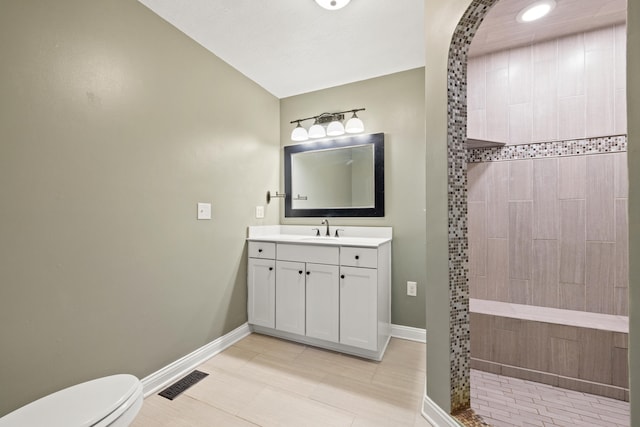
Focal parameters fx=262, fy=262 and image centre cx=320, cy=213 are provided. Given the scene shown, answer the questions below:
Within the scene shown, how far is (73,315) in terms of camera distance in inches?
50.1

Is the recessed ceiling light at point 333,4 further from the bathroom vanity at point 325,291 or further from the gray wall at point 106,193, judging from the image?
the bathroom vanity at point 325,291

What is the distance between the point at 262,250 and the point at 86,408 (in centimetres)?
142

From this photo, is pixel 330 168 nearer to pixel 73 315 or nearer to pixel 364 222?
pixel 364 222

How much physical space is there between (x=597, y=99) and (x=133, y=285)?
319cm

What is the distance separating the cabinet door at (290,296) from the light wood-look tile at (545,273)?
1.71 metres

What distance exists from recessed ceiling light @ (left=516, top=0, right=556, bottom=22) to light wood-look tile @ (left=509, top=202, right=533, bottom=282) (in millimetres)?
1216

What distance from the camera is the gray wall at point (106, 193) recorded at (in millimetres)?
1111

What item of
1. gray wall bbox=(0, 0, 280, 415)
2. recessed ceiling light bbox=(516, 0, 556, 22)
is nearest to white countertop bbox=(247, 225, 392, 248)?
gray wall bbox=(0, 0, 280, 415)

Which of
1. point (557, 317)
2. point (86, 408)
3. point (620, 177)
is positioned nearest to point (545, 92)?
point (620, 177)

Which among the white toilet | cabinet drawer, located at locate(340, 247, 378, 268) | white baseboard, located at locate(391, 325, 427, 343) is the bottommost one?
white baseboard, located at locate(391, 325, 427, 343)

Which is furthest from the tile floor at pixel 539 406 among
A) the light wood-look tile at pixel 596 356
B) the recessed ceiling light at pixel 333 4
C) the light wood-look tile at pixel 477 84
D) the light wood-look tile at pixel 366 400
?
the recessed ceiling light at pixel 333 4

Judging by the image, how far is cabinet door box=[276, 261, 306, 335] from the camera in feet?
6.86

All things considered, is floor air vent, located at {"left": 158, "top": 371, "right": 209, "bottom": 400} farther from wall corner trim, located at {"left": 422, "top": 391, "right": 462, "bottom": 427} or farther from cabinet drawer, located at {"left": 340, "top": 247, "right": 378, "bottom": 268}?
wall corner trim, located at {"left": 422, "top": 391, "right": 462, "bottom": 427}

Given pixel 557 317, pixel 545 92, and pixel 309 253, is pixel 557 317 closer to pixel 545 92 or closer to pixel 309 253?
pixel 545 92
